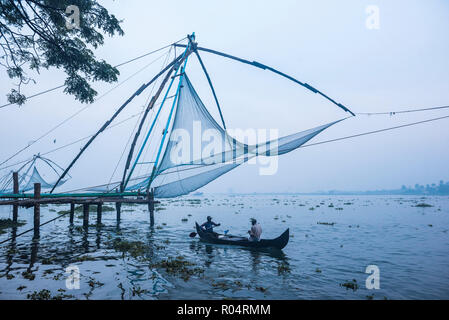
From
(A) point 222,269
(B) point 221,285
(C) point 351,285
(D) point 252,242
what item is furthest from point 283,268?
(B) point 221,285

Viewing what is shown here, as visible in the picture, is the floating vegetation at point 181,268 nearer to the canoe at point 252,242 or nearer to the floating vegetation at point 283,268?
the floating vegetation at point 283,268

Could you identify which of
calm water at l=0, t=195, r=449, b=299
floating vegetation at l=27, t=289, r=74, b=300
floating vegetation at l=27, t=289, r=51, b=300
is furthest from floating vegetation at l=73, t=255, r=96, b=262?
floating vegetation at l=27, t=289, r=51, b=300

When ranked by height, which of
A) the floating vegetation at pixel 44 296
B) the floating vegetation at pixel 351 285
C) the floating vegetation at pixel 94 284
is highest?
the floating vegetation at pixel 44 296

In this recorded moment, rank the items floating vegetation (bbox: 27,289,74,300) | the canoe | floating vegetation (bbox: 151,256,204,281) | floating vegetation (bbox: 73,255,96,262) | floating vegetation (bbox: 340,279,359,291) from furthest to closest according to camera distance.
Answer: the canoe
floating vegetation (bbox: 73,255,96,262)
floating vegetation (bbox: 151,256,204,281)
floating vegetation (bbox: 340,279,359,291)
floating vegetation (bbox: 27,289,74,300)

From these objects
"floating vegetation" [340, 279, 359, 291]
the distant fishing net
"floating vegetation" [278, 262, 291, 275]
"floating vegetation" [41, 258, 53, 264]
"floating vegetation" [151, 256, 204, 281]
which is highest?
the distant fishing net

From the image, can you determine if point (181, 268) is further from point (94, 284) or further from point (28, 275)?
point (28, 275)

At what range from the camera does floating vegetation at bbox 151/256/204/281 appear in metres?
10.9

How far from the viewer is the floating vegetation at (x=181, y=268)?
1089 centimetres

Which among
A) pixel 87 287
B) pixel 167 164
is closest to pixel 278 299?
pixel 87 287

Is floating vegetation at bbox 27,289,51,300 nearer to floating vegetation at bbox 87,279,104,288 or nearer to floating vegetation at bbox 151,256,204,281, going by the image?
floating vegetation at bbox 87,279,104,288

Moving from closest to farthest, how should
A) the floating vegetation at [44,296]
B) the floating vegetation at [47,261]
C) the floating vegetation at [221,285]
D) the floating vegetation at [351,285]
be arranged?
the floating vegetation at [44,296]
the floating vegetation at [221,285]
the floating vegetation at [351,285]
the floating vegetation at [47,261]

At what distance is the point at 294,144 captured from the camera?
12922mm

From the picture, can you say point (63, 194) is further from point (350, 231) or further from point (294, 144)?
point (350, 231)

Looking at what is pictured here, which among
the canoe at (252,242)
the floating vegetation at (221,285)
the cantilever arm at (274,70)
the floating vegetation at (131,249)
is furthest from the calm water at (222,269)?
the cantilever arm at (274,70)
